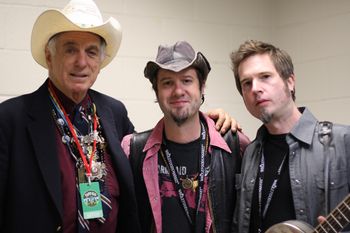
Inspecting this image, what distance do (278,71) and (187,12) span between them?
1.28 metres

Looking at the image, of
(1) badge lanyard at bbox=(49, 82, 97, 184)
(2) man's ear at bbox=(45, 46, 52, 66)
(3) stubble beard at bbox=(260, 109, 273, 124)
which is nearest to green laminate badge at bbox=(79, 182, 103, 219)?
(1) badge lanyard at bbox=(49, 82, 97, 184)

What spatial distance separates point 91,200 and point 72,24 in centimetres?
68

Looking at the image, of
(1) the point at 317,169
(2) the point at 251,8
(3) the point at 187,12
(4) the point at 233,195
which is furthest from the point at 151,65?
(2) the point at 251,8

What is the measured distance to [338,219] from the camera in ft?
4.60

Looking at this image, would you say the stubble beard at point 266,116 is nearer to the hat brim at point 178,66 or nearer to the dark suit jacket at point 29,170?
the hat brim at point 178,66

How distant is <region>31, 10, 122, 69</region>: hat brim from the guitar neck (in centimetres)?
110

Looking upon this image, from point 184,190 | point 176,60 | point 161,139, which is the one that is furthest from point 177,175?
point 176,60

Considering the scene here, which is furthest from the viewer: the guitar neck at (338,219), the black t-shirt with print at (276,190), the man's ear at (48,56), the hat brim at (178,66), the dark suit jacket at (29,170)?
the hat brim at (178,66)

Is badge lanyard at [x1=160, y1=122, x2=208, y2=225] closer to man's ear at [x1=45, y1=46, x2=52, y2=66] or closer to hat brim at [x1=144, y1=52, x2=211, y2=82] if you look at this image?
Answer: hat brim at [x1=144, y1=52, x2=211, y2=82]

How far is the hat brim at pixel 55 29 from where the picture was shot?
5.74 feet

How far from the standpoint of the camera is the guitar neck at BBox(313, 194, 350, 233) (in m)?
1.38

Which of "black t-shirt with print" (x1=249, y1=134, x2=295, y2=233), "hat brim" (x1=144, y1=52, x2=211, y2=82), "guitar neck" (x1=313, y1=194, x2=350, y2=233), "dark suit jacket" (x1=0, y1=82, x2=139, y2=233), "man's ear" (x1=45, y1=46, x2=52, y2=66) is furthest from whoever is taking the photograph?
"hat brim" (x1=144, y1=52, x2=211, y2=82)

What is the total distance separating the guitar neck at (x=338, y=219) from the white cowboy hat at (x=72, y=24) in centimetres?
110

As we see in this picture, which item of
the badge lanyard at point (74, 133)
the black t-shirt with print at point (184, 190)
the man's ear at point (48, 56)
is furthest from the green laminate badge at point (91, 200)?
the man's ear at point (48, 56)
